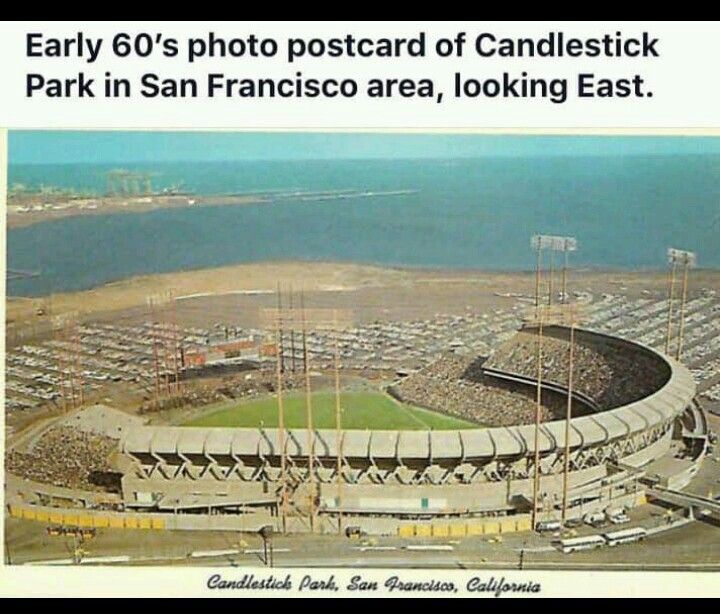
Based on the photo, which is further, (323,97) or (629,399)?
(629,399)

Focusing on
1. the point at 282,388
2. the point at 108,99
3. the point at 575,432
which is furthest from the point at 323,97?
the point at 575,432

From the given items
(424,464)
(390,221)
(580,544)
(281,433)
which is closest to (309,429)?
(281,433)

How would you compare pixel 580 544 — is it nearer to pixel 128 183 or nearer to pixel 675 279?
pixel 675 279

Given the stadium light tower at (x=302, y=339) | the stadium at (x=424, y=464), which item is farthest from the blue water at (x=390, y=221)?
the stadium at (x=424, y=464)

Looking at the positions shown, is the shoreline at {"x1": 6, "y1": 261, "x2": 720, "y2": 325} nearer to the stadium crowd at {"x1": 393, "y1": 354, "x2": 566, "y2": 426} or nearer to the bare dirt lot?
the bare dirt lot

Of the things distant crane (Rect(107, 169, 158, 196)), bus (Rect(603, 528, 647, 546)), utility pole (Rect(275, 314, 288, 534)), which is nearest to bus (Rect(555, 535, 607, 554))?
bus (Rect(603, 528, 647, 546))

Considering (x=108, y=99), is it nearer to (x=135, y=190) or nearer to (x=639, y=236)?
(x=135, y=190)
